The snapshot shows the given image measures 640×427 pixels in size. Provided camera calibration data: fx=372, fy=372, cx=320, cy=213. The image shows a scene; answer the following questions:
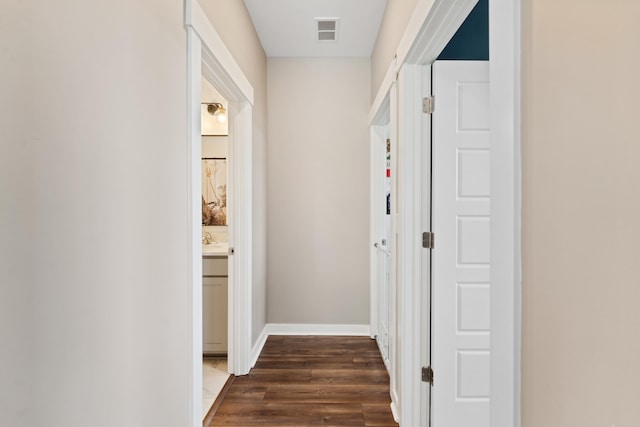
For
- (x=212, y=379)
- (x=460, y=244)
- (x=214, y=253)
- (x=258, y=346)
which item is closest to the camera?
(x=460, y=244)

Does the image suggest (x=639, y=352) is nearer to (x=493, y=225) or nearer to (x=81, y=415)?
(x=493, y=225)

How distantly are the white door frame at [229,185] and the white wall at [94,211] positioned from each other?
12 centimetres

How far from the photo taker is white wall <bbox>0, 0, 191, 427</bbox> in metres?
0.76

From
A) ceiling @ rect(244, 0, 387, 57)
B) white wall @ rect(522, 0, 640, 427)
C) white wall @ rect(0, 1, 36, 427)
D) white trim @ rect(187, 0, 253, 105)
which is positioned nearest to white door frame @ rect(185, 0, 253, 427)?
white trim @ rect(187, 0, 253, 105)

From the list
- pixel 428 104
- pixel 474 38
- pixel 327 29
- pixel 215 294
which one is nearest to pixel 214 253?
pixel 215 294

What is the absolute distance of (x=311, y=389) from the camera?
2.65 m

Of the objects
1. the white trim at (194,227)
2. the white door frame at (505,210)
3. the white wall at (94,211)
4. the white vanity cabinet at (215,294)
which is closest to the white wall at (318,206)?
the white vanity cabinet at (215,294)

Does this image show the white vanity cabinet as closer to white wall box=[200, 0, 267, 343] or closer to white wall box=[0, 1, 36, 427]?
white wall box=[200, 0, 267, 343]

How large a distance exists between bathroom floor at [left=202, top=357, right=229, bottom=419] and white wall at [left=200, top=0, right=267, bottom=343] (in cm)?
35

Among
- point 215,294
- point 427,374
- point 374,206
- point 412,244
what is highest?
point 374,206

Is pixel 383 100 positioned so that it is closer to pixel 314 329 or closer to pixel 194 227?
pixel 194 227

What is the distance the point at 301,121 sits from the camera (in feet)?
12.6

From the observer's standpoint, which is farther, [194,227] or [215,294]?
[215,294]

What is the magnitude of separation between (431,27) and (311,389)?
237 centimetres
